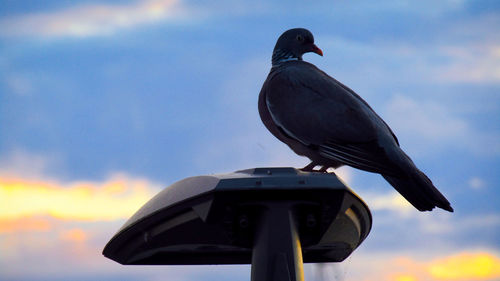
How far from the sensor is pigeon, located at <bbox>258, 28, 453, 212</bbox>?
4762mm

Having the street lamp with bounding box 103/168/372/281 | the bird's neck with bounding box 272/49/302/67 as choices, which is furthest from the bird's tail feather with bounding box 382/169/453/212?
the bird's neck with bounding box 272/49/302/67

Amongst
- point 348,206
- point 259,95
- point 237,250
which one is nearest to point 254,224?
point 237,250

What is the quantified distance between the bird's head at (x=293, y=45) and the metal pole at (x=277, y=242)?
319cm

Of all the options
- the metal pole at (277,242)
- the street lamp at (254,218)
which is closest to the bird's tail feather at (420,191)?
the street lamp at (254,218)

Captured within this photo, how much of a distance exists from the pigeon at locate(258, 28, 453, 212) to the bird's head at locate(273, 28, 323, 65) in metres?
0.01

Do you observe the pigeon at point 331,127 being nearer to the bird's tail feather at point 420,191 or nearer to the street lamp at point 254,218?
the bird's tail feather at point 420,191

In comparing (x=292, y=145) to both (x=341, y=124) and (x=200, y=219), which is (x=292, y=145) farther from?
(x=200, y=219)

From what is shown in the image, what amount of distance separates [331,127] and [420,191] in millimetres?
984

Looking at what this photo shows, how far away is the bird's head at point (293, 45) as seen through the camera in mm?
6605

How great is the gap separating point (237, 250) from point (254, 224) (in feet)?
1.03

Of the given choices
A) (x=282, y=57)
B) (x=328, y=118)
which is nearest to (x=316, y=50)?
(x=282, y=57)

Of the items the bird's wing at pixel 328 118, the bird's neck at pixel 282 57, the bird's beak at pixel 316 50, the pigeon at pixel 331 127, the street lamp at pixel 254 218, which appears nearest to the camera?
the street lamp at pixel 254 218

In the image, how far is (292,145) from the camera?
5.69 meters

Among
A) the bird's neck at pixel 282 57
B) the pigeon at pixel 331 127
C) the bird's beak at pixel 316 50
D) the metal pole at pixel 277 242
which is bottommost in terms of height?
the metal pole at pixel 277 242
